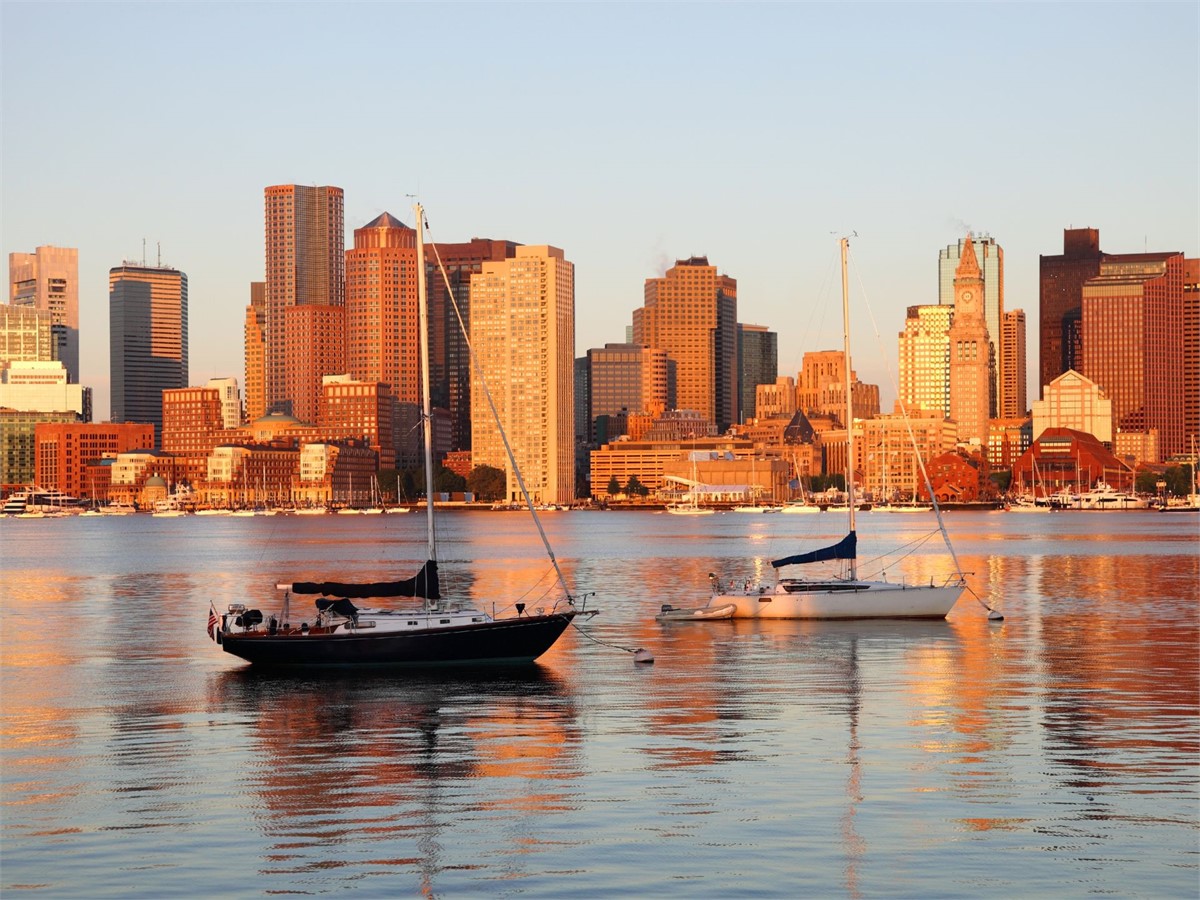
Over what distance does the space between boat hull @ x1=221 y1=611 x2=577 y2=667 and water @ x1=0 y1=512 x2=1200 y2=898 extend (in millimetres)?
841

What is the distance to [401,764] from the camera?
36.1m

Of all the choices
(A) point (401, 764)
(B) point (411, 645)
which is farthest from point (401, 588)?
(A) point (401, 764)

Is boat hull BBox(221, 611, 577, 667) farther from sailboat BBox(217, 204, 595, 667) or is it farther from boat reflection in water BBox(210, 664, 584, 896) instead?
boat reflection in water BBox(210, 664, 584, 896)

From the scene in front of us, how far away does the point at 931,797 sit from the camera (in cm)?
3203

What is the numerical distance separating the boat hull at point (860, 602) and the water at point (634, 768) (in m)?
0.77

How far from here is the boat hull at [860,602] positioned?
69.1m

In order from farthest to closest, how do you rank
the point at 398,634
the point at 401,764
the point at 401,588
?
the point at 401,588, the point at 398,634, the point at 401,764

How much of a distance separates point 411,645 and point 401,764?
1581 cm

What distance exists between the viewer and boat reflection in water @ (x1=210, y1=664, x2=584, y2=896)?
2808cm

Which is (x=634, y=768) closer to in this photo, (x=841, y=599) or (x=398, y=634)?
(x=398, y=634)

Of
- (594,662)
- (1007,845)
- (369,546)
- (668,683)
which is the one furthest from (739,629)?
(369,546)

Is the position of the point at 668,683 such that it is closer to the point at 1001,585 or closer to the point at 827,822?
the point at 827,822

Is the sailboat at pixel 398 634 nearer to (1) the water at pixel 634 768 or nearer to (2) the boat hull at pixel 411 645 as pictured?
(2) the boat hull at pixel 411 645

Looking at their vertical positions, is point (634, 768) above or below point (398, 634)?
below
